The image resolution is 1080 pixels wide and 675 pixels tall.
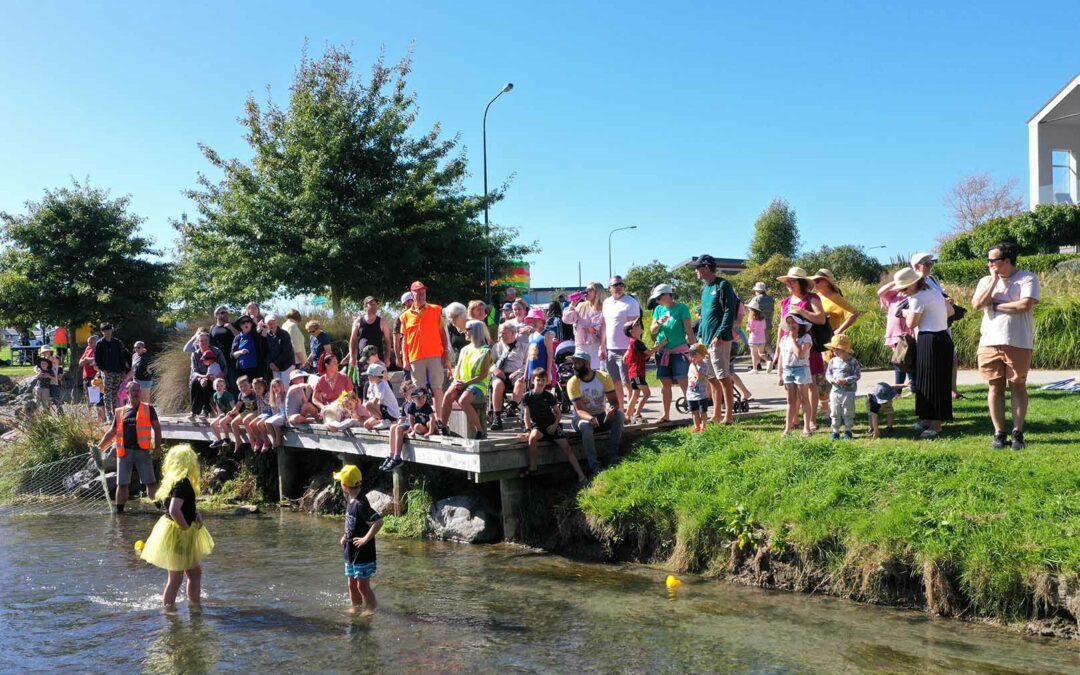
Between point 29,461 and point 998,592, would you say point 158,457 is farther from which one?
point 998,592

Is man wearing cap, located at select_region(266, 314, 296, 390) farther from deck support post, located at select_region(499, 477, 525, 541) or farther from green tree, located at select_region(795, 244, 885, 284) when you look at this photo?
green tree, located at select_region(795, 244, 885, 284)

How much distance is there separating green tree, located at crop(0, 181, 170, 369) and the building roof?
31.3 m

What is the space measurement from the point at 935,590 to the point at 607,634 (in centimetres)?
259

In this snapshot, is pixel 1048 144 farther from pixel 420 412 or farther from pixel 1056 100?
pixel 420 412

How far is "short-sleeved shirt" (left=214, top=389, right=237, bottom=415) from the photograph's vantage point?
1407 cm

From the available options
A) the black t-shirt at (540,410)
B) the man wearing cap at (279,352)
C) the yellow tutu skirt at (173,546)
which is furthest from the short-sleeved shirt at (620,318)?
the yellow tutu skirt at (173,546)

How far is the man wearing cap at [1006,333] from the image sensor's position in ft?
26.5

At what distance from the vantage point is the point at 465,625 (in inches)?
296

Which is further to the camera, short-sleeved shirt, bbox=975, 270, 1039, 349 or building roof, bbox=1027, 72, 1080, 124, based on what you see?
building roof, bbox=1027, 72, 1080, 124

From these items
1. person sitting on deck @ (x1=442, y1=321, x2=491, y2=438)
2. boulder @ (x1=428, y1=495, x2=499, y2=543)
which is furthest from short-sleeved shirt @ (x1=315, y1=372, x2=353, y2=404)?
boulder @ (x1=428, y1=495, x2=499, y2=543)

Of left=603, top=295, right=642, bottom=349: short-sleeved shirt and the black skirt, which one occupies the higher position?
left=603, top=295, right=642, bottom=349: short-sleeved shirt

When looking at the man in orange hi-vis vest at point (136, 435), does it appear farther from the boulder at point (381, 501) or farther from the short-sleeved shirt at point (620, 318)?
the short-sleeved shirt at point (620, 318)

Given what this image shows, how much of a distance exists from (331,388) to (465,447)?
3434 mm

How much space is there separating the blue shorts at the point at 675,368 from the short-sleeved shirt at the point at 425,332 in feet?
9.29
